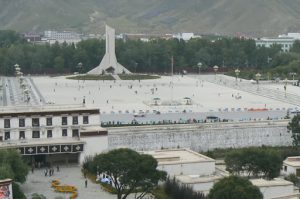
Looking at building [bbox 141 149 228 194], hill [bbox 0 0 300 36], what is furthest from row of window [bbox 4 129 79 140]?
hill [bbox 0 0 300 36]

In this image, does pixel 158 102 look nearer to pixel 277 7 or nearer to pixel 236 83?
pixel 236 83

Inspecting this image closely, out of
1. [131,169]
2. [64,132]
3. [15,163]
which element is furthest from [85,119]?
[131,169]

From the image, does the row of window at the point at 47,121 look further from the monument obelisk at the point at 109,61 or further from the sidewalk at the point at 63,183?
the monument obelisk at the point at 109,61

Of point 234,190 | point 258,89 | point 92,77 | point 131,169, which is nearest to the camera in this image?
point 234,190

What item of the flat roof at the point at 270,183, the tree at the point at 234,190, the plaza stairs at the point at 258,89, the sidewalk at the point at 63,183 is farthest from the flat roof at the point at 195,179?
the plaza stairs at the point at 258,89

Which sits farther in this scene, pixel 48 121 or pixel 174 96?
pixel 174 96

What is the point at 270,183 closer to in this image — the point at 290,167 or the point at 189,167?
the point at 189,167
